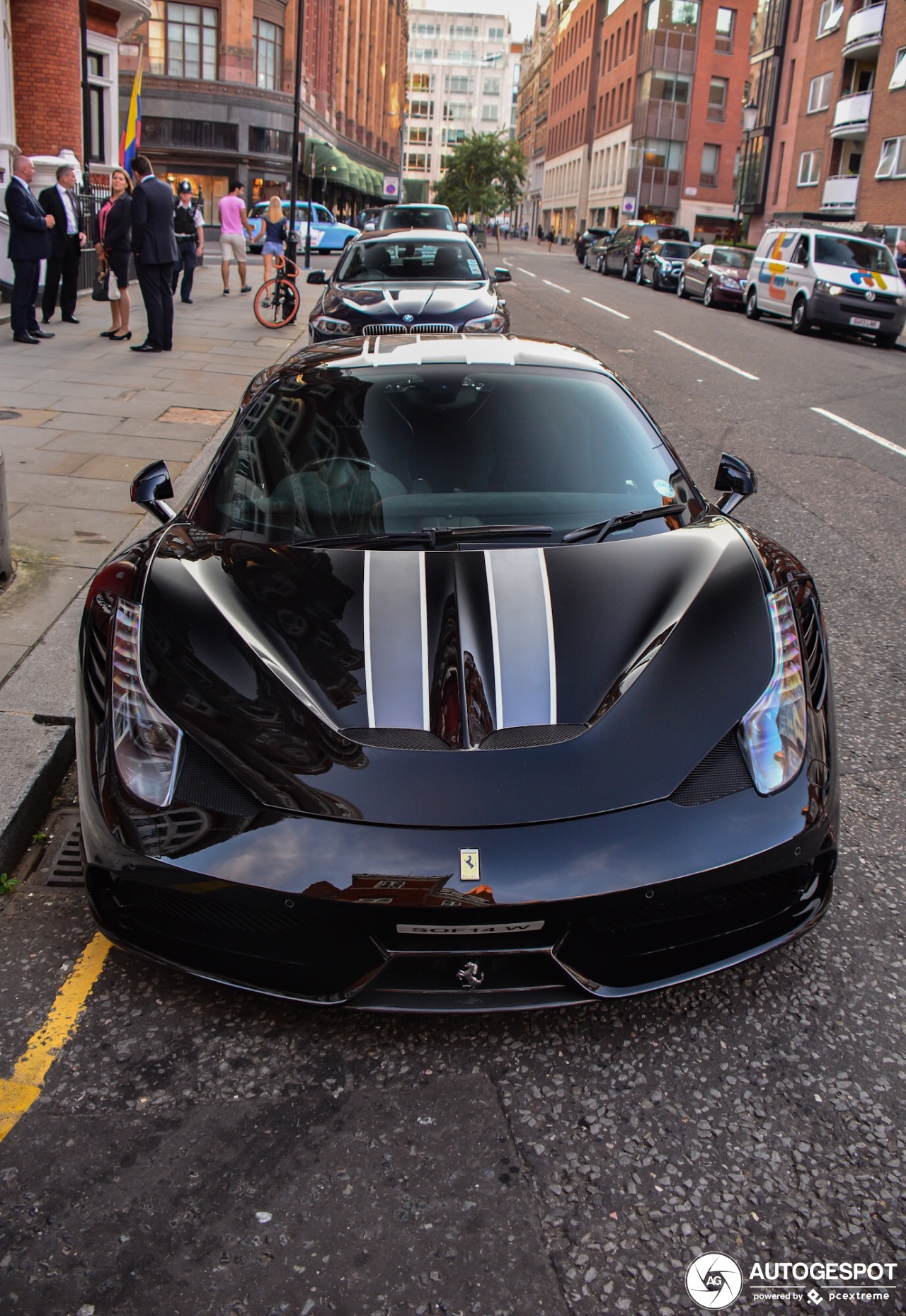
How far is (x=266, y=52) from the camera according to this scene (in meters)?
50.0

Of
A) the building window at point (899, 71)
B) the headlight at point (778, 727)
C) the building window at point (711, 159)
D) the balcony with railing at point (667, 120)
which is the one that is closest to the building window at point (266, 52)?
the balcony with railing at point (667, 120)

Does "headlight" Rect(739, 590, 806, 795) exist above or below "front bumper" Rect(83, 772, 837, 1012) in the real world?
above

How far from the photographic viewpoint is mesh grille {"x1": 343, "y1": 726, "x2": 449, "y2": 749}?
93.5 inches

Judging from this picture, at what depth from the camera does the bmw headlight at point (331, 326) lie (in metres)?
10.3

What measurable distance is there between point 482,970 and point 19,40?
21963 mm

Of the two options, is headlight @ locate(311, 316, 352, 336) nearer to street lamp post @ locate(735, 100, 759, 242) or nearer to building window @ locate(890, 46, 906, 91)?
building window @ locate(890, 46, 906, 91)

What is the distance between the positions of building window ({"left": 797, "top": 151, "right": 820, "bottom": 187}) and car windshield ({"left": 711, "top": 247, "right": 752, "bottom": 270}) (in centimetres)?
2049

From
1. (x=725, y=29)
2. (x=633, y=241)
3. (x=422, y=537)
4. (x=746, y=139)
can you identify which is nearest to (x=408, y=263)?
(x=422, y=537)

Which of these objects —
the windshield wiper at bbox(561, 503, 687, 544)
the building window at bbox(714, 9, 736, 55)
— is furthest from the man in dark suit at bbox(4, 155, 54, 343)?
the building window at bbox(714, 9, 736, 55)

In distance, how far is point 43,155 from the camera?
19.5 metres

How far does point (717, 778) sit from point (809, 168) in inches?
Answer: 1995

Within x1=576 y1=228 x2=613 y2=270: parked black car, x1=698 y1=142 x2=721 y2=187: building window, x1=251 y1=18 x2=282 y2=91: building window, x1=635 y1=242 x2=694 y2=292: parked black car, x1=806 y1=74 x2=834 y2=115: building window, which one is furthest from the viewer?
x1=698 y1=142 x2=721 y2=187: building window

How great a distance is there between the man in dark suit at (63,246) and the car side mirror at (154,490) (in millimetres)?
11083

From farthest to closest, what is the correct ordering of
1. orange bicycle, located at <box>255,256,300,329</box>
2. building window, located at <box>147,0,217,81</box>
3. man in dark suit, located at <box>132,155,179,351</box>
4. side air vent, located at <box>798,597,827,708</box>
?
building window, located at <box>147,0,217,81</box> → orange bicycle, located at <box>255,256,300,329</box> → man in dark suit, located at <box>132,155,179,351</box> → side air vent, located at <box>798,597,827,708</box>
